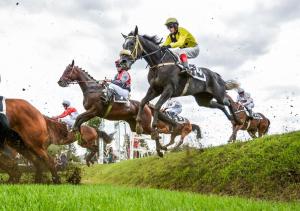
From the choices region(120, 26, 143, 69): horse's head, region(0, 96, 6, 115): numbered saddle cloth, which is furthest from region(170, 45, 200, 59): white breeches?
region(0, 96, 6, 115): numbered saddle cloth

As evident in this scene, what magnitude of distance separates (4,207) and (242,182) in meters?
5.50

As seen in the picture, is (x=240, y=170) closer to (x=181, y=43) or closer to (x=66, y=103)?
(x=181, y=43)

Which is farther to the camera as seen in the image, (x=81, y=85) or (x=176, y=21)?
(x=81, y=85)

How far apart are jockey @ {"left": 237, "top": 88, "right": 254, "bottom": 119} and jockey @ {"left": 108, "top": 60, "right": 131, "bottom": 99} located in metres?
7.99

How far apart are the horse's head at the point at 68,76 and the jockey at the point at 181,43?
3736 millimetres

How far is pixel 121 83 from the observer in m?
12.5

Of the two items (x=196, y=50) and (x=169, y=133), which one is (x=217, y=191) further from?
(x=169, y=133)

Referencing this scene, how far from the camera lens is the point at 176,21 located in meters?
11.1

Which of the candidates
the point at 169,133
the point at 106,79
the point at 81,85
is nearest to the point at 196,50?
the point at 106,79

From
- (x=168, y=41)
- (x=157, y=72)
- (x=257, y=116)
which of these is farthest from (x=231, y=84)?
(x=257, y=116)

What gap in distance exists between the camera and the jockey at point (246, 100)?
18781 millimetres

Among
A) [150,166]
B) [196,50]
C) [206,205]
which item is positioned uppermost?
[196,50]

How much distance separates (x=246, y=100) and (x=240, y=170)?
1086cm

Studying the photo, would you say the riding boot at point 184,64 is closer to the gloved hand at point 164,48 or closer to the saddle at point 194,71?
the saddle at point 194,71
